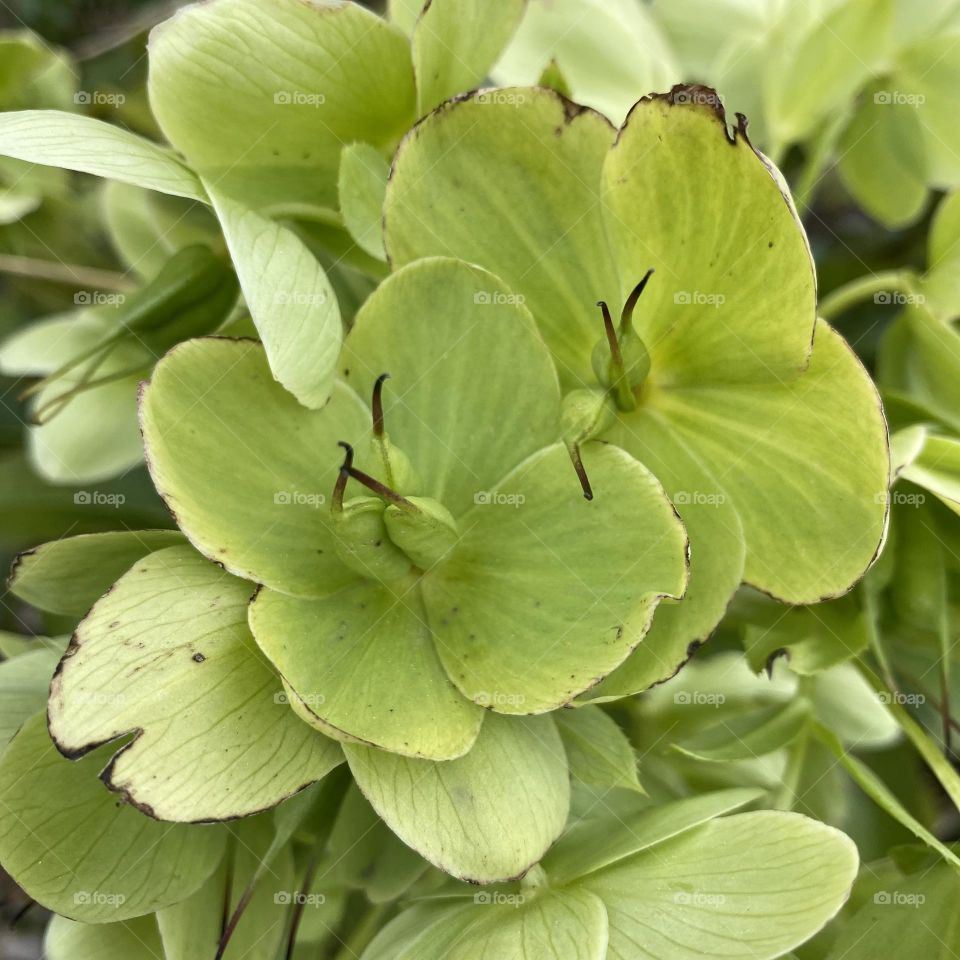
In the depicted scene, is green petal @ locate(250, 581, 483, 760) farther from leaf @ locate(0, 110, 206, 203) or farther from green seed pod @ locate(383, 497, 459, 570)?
leaf @ locate(0, 110, 206, 203)

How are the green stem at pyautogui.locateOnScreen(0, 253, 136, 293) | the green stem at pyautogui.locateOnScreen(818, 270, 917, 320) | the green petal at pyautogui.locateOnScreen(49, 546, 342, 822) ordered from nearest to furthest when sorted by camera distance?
the green petal at pyautogui.locateOnScreen(49, 546, 342, 822) → the green stem at pyautogui.locateOnScreen(818, 270, 917, 320) → the green stem at pyautogui.locateOnScreen(0, 253, 136, 293)

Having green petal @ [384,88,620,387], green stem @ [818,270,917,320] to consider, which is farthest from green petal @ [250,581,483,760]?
green stem @ [818,270,917,320]

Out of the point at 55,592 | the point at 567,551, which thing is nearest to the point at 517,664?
the point at 567,551

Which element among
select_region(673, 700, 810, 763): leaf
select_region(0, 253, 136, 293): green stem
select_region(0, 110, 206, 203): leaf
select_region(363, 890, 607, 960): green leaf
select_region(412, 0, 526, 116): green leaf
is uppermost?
select_region(412, 0, 526, 116): green leaf

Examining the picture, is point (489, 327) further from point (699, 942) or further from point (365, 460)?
point (699, 942)

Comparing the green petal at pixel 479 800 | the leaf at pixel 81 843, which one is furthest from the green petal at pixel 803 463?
the leaf at pixel 81 843

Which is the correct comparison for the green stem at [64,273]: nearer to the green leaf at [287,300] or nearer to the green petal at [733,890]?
the green leaf at [287,300]

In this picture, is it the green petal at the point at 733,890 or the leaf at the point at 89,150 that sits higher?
the leaf at the point at 89,150

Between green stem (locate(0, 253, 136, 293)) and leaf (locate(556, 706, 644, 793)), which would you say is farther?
green stem (locate(0, 253, 136, 293))
